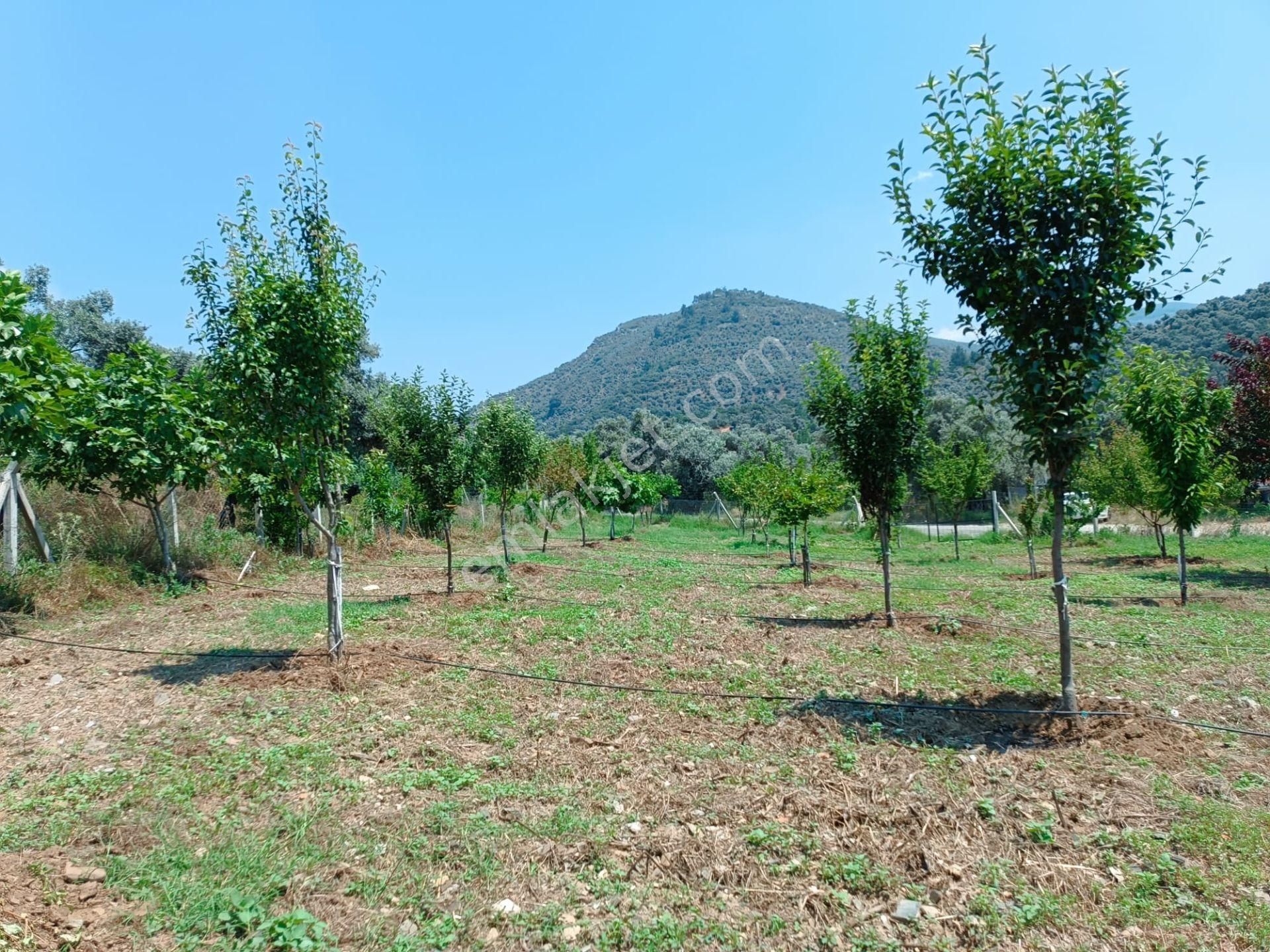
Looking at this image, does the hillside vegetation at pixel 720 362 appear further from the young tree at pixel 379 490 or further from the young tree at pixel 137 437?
the young tree at pixel 137 437

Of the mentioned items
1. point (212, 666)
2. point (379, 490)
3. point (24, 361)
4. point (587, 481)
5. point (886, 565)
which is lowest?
point (212, 666)

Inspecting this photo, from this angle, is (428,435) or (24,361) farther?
(428,435)

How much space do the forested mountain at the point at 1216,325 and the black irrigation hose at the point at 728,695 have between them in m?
42.7

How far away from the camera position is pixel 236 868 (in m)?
4.12

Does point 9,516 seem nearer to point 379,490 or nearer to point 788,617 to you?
point 379,490

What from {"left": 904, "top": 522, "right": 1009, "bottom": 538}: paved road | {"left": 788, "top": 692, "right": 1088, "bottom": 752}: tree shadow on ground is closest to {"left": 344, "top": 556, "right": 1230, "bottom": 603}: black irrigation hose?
{"left": 788, "top": 692, "right": 1088, "bottom": 752}: tree shadow on ground

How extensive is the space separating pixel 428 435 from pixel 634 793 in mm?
10211

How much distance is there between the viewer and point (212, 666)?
342 inches

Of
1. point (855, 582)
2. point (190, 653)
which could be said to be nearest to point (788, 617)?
point (855, 582)

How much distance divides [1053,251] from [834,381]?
→ 481 centimetres

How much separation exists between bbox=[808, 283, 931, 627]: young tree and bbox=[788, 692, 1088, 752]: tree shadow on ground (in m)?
3.91

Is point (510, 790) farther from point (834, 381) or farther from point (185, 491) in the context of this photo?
point (185, 491)

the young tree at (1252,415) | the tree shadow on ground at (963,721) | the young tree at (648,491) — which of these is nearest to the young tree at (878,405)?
the tree shadow on ground at (963,721)

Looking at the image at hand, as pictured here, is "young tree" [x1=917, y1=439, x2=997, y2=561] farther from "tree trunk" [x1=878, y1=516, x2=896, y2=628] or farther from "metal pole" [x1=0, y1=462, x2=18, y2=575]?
"metal pole" [x1=0, y1=462, x2=18, y2=575]
